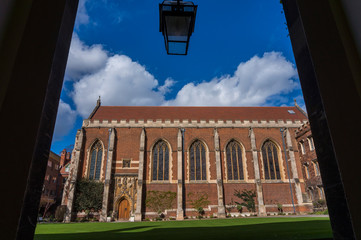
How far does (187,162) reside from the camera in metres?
24.4

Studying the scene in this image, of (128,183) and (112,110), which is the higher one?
(112,110)

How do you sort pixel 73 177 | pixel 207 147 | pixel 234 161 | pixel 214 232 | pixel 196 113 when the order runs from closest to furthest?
pixel 214 232
pixel 73 177
pixel 234 161
pixel 207 147
pixel 196 113

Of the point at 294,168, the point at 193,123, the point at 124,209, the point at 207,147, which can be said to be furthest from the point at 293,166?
the point at 124,209

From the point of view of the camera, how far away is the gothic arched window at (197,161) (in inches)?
950

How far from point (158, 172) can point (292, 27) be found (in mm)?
23018

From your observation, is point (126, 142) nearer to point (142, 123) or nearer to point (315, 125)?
point (142, 123)

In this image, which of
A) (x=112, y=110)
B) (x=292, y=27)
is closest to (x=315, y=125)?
(x=292, y=27)

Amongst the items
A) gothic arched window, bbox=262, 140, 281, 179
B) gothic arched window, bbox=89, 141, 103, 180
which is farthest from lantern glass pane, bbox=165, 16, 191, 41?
gothic arched window, bbox=262, 140, 281, 179

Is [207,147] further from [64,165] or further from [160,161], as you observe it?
[64,165]

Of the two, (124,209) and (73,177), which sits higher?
(73,177)

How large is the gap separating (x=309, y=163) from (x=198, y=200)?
1238cm

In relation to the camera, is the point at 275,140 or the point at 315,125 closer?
the point at 315,125

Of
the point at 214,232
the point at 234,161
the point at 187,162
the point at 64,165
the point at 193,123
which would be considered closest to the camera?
the point at 214,232

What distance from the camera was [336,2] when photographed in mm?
1644
